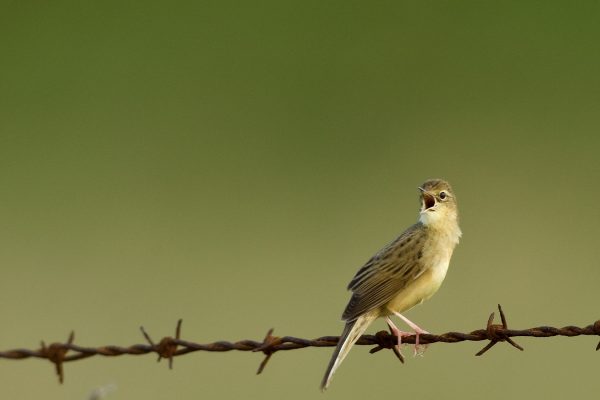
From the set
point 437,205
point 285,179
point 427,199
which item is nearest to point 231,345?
point 437,205

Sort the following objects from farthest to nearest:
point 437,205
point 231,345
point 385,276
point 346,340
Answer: point 437,205 < point 385,276 < point 346,340 < point 231,345

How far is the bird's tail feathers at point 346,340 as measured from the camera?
714 cm

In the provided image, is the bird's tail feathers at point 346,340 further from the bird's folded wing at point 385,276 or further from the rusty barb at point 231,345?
the rusty barb at point 231,345

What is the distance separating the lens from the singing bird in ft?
25.3

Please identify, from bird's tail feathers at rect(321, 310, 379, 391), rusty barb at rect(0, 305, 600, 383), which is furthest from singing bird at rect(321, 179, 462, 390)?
rusty barb at rect(0, 305, 600, 383)

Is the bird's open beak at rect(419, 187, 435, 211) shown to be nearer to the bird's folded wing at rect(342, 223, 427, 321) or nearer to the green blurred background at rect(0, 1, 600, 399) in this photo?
the bird's folded wing at rect(342, 223, 427, 321)

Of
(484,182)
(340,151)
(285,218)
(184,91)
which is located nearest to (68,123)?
(184,91)

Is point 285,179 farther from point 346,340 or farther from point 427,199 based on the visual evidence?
point 346,340

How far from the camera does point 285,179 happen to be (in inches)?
682

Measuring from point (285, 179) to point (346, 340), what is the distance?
32.9 feet

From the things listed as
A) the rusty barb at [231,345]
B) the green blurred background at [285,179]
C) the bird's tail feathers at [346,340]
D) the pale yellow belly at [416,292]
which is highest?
the green blurred background at [285,179]

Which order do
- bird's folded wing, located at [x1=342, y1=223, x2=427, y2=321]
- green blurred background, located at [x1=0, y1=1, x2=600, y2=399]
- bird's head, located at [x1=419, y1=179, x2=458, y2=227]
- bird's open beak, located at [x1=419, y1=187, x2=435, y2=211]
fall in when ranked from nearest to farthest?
bird's folded wing, located at [x1=342, y1=223, x2=427, y2=321]
bird's head, located at [x1=419, y1=179, x2=458, y2=227]
bird's open beak, located at [x1=419, y1=187, x2=435, y2=211]
green blurred background, located at [x1=0, y1=1, x2=600, y2=399]

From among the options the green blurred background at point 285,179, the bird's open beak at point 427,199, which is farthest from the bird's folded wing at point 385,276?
the green blurred background at point 285,179

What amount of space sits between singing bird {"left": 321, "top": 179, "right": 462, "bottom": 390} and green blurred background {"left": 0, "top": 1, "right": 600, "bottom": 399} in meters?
3.23
